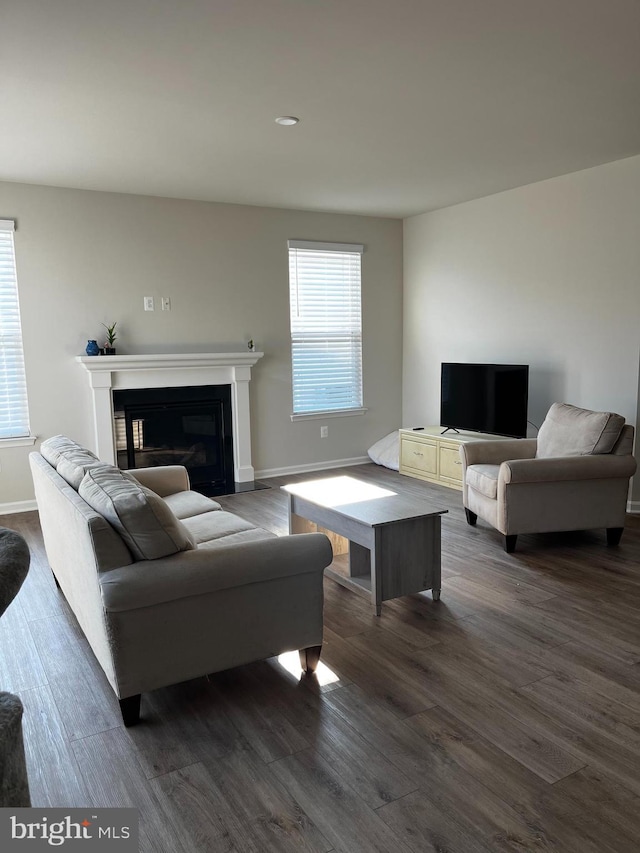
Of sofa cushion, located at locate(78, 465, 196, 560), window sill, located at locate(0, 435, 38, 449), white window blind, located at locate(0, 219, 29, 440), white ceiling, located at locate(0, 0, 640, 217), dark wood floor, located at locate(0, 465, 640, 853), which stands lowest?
dark wood floor, located at locate(0, 465, 640, 853)

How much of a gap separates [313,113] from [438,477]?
11.4 ft

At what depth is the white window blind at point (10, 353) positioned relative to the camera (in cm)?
507

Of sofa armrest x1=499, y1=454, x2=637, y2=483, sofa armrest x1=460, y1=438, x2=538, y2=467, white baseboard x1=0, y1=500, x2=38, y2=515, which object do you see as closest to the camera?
sofa armrest x1=499, y1=454, x2=637, y2=483

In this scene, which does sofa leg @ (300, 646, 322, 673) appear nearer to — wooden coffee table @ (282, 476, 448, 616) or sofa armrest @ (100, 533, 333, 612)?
sofa armrest @ (100, 533, 333, 612)

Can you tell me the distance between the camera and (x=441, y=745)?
216cm

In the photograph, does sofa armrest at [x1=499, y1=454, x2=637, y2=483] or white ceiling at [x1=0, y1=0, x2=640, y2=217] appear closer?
white ceiling at [x1=0, y1=0, x2=640, y2=217]

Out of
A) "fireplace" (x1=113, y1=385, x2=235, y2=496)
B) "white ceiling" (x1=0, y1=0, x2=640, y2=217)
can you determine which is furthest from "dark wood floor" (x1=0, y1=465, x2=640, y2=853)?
"white ceiling" (x1=0, y1=0, x2=640, y2=217)

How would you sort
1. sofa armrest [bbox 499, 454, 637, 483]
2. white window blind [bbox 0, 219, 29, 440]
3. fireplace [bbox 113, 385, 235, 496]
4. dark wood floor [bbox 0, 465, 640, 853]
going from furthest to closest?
fireplace [bbox 113, 385, 235, 496] → white window blind [bbox 0, 219, 29, 440] → sofa armrest [bbox 499, 454, 637, 483] → dark wood floor [bbox 0, 465, 640, 853]

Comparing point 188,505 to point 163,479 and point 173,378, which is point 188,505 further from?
point 173,378

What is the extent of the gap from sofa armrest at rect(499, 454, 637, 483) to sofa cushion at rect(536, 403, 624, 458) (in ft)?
0.37

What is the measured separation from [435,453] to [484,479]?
1761 mm

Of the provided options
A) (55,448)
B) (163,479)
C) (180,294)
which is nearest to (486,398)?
(180,294)

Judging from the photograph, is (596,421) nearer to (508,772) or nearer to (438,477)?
(438,477)

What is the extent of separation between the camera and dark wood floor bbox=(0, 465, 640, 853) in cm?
180
